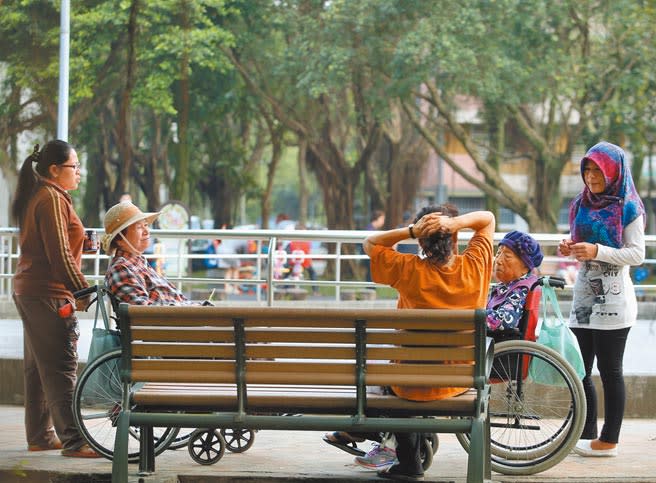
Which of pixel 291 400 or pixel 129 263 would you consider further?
pixel 129 263

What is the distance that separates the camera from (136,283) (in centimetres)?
690

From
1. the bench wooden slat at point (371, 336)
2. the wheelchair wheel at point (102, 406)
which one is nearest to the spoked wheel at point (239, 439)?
the wheelchair wheel at point (102, 406)

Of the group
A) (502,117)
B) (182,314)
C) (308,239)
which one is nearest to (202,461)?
(182,314)

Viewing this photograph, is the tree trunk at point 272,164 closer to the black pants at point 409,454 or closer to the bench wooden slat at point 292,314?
the black pants at point 409,454

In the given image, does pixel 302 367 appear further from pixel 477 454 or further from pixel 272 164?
pixel 272 164

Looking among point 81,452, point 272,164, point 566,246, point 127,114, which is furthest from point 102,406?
point 272,164

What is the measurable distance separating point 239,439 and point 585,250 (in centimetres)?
207

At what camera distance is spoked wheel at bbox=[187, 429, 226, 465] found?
22.4 ft

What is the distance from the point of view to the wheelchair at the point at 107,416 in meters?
6.76

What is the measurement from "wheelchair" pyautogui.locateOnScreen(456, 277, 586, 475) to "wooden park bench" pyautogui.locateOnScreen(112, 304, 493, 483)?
724 mm

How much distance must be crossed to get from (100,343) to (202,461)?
79cm

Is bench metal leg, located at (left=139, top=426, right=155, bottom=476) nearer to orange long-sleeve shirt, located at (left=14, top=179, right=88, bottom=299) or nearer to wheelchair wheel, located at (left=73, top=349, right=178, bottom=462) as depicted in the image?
wheelchair wheel, located at (left=73, top=349, right=178, bottom=462)

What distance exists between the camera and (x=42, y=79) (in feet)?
21.5

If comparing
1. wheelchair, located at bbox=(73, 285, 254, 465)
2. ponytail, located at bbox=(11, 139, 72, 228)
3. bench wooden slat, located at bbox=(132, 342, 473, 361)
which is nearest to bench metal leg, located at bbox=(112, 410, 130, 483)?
bench wooden slat, located at bbox=(132, 342, 473, 361)
